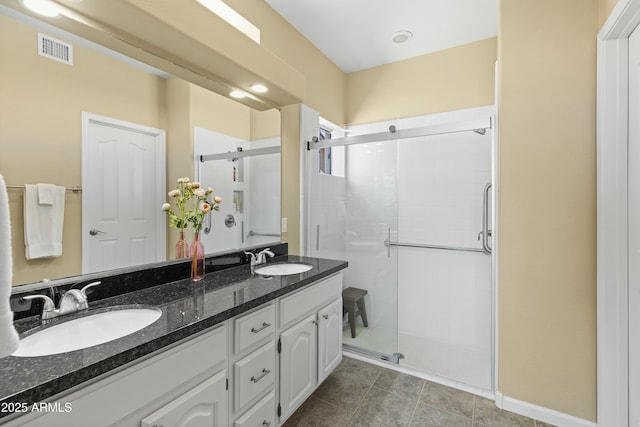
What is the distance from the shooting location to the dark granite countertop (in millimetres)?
686

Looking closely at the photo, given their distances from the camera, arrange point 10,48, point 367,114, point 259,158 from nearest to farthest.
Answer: point 10,48, point 259,158, point 367,114

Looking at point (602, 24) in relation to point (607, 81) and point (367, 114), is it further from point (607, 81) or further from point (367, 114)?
point (367, 114)

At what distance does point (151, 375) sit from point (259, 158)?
60.2 inches

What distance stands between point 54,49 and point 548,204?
2505 millimetres

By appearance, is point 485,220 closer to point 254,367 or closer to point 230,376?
point 254,367

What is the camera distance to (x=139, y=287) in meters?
1.40

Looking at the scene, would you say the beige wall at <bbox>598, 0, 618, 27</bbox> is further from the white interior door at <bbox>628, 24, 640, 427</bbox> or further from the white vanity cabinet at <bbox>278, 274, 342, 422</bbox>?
the white vanity cabinet at <bbox>278, 274, 342, 422</bbox>

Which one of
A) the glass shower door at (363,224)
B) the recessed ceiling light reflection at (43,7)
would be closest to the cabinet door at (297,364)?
the glass shower door at (363,224)

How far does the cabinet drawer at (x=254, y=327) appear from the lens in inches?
49.0

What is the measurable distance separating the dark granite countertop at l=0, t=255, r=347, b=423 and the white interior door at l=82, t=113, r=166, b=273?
193 mm

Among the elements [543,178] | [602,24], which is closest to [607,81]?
[602,24]

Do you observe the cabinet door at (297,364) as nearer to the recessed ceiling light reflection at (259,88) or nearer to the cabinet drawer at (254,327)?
the cabinet drawer at (254,327)

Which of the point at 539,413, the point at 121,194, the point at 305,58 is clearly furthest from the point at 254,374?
the point at 305,58

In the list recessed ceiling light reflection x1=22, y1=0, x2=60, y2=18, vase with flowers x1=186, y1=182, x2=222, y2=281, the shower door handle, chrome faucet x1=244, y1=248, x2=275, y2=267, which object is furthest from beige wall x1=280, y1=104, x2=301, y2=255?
the shower door handle
